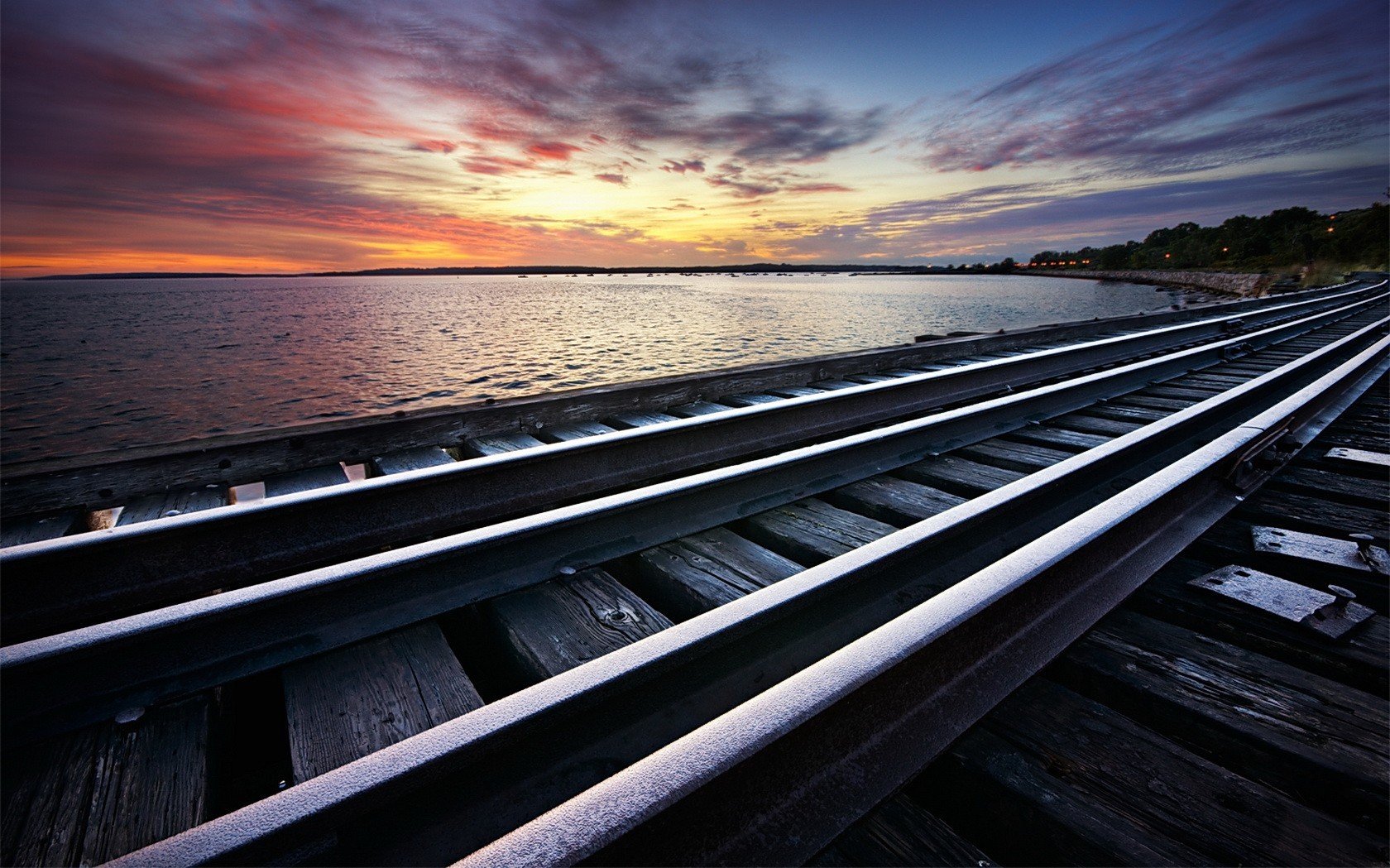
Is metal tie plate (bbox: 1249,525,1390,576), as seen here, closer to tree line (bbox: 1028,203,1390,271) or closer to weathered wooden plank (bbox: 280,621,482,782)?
weathered wooden plank (bbox: 280,621,482,782)

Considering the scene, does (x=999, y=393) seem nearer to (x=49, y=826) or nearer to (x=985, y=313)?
(x=49, y=826)

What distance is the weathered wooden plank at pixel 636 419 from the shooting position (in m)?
4.96

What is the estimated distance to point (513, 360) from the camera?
2128 cm

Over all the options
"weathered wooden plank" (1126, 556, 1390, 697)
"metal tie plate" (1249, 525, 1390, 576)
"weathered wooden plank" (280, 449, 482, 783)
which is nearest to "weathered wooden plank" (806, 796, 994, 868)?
"weathered wooden plank" (280, 449, 482, 783)

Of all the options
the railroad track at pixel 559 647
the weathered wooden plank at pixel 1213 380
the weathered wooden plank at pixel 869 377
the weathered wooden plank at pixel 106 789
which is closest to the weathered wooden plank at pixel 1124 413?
the railroad track at pixel 559 647

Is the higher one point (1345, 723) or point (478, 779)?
point (478, 779)

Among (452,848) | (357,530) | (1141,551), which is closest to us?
(452,848)

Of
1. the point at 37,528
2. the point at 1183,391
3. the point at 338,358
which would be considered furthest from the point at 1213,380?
the point at 338,358

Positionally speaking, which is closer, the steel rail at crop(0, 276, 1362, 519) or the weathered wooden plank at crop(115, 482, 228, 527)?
the weathered wooden plank at crop(115, 482, 228, 527)

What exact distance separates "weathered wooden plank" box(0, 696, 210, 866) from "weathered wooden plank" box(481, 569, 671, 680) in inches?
33.0

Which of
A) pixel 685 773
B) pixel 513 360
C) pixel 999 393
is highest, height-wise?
pixel 685 773

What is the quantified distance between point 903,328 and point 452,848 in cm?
3093

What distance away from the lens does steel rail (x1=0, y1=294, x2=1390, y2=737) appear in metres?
1.64

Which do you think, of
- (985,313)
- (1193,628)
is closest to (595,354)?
(1193,628)
